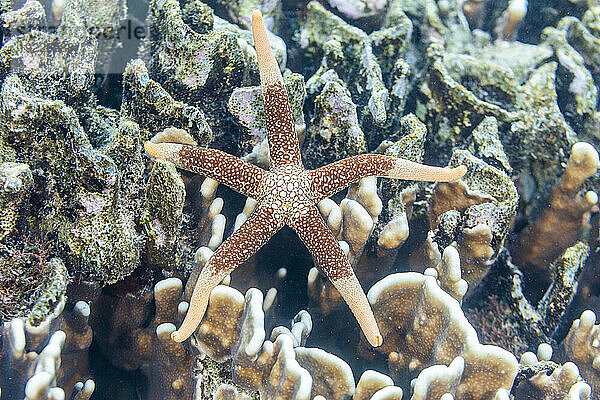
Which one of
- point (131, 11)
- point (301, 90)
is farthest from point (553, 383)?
point (131, 11)

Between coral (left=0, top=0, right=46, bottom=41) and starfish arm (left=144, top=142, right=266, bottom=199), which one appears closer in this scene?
starfish arm (left=144, top=142, right=266, bottom=199)

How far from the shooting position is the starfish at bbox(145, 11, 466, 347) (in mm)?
2102

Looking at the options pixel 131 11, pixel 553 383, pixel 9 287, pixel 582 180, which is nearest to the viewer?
pixel 9 287

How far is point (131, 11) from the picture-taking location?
3361 millimetres

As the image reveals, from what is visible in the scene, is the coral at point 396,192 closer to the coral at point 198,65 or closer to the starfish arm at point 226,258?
the starfish arm at point 226,258

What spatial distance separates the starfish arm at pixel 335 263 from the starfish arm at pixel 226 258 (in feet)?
0.47

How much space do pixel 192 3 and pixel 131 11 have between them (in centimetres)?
68

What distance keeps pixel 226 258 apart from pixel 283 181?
49cm

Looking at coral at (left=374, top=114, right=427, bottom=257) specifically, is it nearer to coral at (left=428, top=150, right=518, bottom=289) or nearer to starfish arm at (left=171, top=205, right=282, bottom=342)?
coral at (left=428, top=150, right=518, bottom=289)

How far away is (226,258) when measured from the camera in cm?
204

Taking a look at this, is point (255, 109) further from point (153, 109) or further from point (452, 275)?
point (452, 275)

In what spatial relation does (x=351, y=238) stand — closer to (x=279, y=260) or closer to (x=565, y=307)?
(x=279, y=260)

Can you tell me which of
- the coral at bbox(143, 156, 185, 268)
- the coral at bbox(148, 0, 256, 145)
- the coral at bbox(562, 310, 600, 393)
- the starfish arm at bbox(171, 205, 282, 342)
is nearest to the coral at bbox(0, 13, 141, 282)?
the coral at bbox(143, 156, 185, 268)

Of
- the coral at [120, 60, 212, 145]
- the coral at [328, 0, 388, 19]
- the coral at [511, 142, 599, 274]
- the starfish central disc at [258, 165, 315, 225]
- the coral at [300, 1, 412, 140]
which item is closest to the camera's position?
the starfish central disc at [258, 165, 315, 225]
